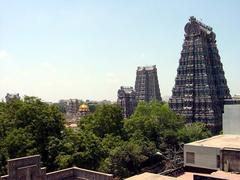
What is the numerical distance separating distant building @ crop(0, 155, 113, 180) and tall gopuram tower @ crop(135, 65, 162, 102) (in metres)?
86.6

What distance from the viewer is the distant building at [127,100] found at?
105 metres

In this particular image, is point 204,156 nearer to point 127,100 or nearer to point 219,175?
point 219,175

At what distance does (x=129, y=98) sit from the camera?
348ft

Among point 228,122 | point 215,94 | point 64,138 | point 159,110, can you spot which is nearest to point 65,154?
point 64,138

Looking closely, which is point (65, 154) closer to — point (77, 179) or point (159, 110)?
point (77, 179)

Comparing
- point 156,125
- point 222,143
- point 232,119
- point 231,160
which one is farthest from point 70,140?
point 156,125

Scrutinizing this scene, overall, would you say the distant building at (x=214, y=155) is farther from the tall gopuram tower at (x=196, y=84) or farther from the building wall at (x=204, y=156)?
the tall gopuram tower at (x=196, y=84)

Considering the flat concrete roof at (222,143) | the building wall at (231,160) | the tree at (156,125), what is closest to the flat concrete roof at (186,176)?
the building wall at (231,160)

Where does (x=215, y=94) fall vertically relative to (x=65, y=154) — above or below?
above

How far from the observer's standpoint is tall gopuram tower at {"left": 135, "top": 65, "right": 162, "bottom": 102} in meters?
109

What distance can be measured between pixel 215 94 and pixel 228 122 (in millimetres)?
37933

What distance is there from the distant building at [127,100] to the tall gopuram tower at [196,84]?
29225 mm

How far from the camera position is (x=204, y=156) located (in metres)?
28.5

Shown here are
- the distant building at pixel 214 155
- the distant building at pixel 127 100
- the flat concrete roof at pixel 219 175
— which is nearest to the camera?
the flat concrete roof at pixel 219 175
